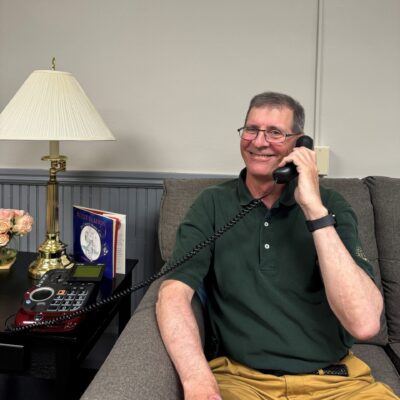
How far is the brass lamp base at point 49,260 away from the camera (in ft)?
4.70

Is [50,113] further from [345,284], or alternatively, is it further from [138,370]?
[345,284]

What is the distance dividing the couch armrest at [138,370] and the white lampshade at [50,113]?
57 centimetres

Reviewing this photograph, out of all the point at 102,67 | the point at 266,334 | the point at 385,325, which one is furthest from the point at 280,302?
the point at 102,67

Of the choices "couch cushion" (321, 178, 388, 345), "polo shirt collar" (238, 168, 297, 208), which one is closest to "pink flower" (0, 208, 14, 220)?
"polo shirt collar" (238, 168, 297, 208)

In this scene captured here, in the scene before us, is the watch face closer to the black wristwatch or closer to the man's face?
the man's face

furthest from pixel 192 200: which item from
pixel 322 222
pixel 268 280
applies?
pixel 322 222

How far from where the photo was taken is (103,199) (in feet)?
6.07

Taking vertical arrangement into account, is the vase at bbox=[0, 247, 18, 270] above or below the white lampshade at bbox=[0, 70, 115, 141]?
below

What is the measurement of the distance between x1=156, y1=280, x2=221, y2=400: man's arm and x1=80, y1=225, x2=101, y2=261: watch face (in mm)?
405

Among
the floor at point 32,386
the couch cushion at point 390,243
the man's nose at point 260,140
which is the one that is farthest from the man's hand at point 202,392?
the floor at point 32,386

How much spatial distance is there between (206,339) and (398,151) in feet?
3.46

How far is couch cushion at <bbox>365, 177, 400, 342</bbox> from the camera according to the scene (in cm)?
142

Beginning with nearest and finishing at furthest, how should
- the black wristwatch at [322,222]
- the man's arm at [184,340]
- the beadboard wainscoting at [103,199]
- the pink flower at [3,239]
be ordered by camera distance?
the man's arm at [184,340] → the black wristwatch at [322,222] → the pink flower at [3,239] → the beadboard wainscoting at [103,199]

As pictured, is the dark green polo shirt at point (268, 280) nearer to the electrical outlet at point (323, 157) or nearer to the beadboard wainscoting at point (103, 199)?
the electrical outlet at point (323, 157)
